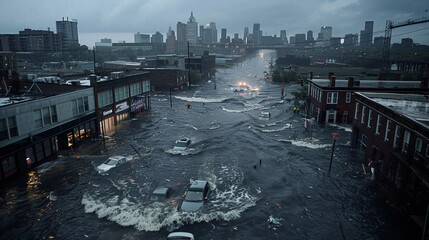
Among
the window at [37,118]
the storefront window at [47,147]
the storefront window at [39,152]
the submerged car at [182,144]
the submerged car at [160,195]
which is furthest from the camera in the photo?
the submerged car at [182,144]

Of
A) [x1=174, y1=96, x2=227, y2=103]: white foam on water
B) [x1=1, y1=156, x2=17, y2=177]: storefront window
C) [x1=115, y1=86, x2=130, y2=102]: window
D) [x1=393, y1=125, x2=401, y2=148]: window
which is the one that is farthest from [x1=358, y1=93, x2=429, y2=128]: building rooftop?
[x1=174, y1=96, x2=227, y2=103]: white foam on water

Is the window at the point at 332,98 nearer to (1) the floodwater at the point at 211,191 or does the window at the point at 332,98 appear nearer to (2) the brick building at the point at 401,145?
(1) the floodwater at the point at 211,191

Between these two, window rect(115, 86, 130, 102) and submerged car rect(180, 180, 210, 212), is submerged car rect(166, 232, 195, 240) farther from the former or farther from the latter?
window rect(115, 86, 130, 102)

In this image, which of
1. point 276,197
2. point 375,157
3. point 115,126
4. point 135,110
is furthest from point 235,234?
point 135,110

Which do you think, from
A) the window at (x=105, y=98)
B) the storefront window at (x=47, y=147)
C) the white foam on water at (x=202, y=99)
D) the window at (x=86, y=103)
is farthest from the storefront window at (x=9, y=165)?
the white foam on water at (x=202, y=99)

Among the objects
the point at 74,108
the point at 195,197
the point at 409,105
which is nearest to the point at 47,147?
the point at 74,108

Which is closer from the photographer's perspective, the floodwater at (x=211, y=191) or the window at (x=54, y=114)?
the floodwater at (x=211, y=191)
